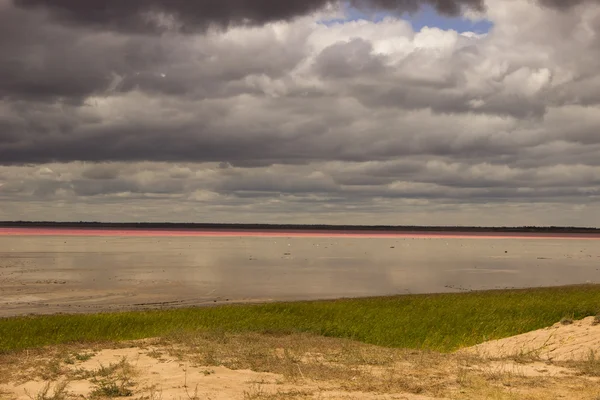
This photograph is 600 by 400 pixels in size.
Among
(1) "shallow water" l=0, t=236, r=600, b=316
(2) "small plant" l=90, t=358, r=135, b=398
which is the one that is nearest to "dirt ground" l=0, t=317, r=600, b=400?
(2) "small plant" l=90, t=358, r=135, b=398

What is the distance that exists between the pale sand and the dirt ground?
0.25 feet

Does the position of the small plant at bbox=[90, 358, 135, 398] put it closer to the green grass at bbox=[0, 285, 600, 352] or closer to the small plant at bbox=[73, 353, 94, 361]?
the small plant at bbox=[73, 353, 94, 361]

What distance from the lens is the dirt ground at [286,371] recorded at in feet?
46.1

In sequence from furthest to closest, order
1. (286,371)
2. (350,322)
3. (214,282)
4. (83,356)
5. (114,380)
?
1. (214,282)
2. (350,322)
3. (83,356)
4. (286,371)
5. (114,380)

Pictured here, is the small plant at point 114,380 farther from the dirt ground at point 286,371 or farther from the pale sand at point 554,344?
the pale sand at point 554,344

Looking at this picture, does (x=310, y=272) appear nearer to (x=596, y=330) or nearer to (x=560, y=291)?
(x=560, y=291)

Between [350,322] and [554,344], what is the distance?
8792mm

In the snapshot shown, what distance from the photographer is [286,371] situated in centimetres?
1619

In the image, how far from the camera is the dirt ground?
14062mm

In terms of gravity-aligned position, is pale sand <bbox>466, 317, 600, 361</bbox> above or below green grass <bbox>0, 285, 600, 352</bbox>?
above

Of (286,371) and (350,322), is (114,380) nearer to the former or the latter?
(286,371)

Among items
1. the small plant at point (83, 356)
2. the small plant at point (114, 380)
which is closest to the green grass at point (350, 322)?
the small plant at point (83, 356)

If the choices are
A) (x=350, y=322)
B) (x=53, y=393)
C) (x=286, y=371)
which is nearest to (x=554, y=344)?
(x=350, y=322)

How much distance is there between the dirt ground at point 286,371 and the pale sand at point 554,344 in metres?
0.08
